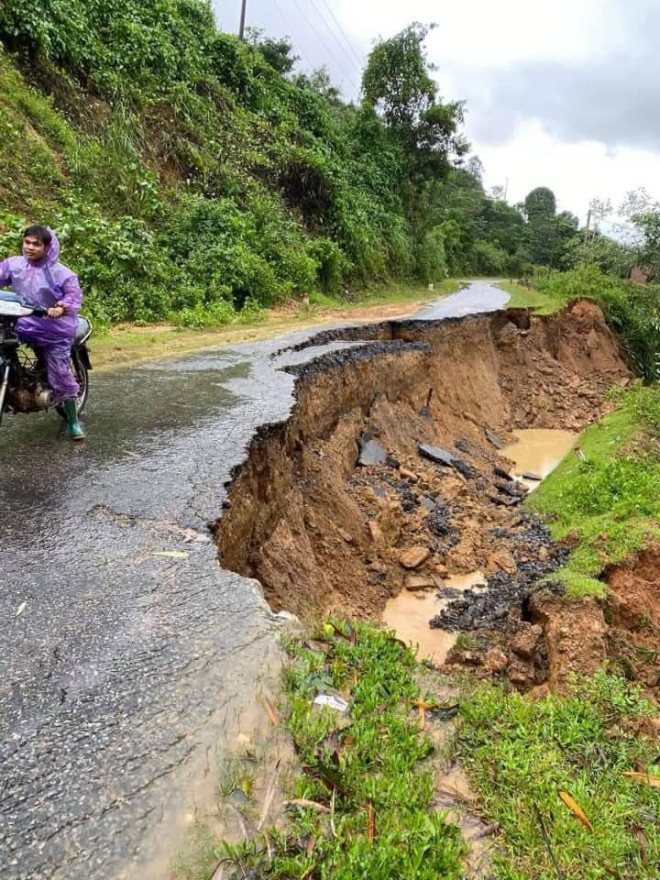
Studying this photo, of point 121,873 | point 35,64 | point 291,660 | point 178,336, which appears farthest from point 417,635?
point 35,64

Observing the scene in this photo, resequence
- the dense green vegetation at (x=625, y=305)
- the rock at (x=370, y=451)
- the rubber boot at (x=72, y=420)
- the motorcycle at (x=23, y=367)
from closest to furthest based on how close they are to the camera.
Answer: the motorcycle at (x=23, y=367) → the rubber boot at (x=72, y=420) → the rock at (x=370, y=451) → the dense green vegetation at (x=625, y=305)

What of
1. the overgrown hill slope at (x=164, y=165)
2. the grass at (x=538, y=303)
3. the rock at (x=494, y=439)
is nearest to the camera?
the overgrown hill slope at (x=164, y=165)

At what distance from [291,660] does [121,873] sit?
105 centimetres

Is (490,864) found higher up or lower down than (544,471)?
higher up

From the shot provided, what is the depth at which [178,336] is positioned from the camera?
10.6 m

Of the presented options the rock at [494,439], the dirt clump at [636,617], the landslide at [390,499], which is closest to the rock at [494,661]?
the landslide at [390,499]

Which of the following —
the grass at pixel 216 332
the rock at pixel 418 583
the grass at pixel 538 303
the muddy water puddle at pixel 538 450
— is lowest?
the muddy water puddle at pixel 538 450

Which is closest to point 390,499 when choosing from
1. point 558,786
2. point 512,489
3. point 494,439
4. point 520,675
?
point 520,675

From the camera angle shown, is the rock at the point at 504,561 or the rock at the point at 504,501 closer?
the rock at the point at 504,561

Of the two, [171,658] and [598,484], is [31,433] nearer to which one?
[171,658]

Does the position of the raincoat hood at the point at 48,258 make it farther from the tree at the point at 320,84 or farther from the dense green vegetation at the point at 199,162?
the tree at the point at 320,84

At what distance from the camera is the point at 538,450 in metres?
14.6

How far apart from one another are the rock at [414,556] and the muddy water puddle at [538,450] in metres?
4.92

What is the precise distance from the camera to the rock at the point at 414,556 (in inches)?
289
